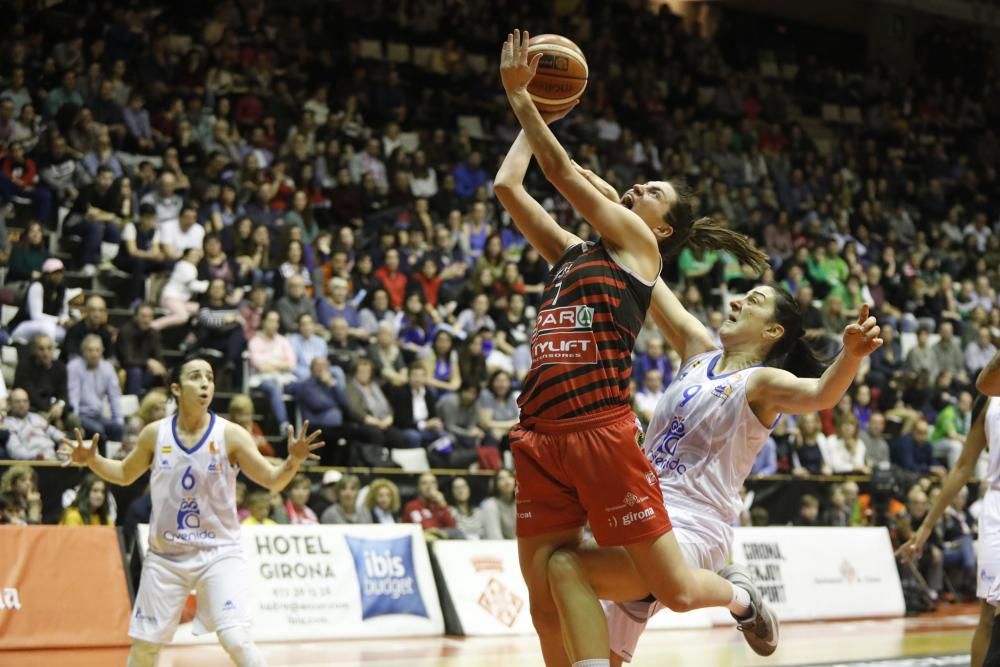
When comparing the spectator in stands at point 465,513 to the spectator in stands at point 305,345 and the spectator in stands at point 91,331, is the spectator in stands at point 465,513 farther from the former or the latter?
the spectator in stands at point 91,331

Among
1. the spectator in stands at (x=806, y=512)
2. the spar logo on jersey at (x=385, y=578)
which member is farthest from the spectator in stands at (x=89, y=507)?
the spectator in stands at (x=806, y=512)

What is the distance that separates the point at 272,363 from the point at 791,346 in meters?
7.99

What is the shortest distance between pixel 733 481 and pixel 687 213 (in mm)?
1085

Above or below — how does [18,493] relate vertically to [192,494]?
above

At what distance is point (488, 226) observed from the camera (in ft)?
53.4

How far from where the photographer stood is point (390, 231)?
15.0 metres

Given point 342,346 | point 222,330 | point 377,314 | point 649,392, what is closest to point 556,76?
point 222,330

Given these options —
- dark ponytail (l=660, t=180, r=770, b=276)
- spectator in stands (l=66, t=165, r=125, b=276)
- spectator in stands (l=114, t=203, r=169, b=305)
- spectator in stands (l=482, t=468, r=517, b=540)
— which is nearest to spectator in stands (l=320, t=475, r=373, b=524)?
spectator in stands (l=482, t=468, r=517, b=540)

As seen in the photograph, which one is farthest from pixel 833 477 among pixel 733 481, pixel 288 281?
pixel 733 481

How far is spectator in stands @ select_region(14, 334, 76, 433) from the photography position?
11008mm

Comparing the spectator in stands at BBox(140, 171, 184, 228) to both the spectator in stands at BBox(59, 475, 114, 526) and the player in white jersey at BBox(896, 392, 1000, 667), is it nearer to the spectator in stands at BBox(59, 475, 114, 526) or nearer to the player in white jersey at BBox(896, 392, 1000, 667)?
the spectator in stands at BBox(59, 475, 114, 526)

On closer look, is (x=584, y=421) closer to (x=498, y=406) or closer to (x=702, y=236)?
(x=702, y=236)

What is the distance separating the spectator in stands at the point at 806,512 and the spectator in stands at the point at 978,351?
5.46 m

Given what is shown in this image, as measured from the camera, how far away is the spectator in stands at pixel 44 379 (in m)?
11.0
